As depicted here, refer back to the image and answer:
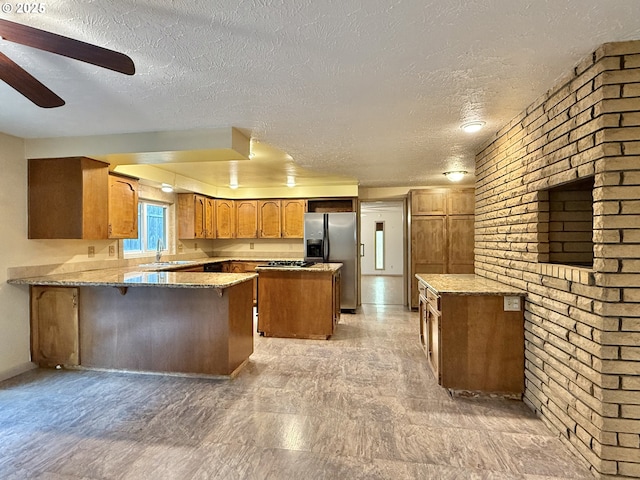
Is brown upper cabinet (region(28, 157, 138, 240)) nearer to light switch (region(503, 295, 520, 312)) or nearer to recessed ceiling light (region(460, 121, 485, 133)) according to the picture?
recessed ceiling light (region(460, 121, 485, 133))

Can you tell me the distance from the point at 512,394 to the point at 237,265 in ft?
15.5

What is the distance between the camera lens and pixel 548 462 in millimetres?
1854

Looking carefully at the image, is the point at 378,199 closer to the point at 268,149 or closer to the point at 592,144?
the point at 268,149

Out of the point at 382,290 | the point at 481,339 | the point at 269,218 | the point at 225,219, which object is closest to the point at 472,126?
the point at 481,339

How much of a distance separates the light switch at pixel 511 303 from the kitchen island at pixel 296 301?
6.75 ft

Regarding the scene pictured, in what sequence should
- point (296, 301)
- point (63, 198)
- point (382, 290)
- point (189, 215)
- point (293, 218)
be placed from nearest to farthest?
point (63, 198) < point (296, 301) < point (189, 215) < point (293, 218) < point (382, 290)

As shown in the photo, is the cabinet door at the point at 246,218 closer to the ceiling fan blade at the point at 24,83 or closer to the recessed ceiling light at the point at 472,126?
the recessed ceiling light at the point at 472,126

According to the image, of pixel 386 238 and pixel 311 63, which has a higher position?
pixel 311 63

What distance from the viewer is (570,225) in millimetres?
2369

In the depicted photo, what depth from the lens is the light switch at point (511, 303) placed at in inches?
99.8

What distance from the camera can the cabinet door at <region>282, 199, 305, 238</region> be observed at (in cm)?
608

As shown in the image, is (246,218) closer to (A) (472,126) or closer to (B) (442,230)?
(B) (442,230)

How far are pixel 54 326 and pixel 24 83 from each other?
265cm

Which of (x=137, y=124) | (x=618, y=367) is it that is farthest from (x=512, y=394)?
(x=137, y=124)
